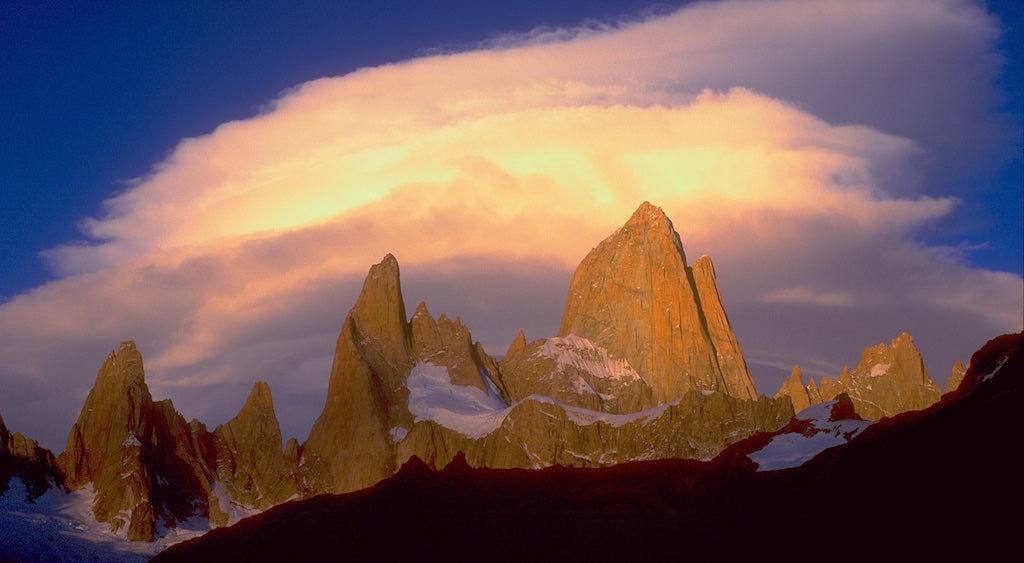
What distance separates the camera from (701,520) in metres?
93.4

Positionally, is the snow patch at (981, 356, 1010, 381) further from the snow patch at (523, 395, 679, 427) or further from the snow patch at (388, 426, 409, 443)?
the snow patch at (388, 426, 409, 443)

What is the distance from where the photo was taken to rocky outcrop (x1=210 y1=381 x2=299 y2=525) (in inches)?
7387

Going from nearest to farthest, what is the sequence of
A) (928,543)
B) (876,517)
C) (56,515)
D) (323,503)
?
(928,543)
(876,517)
(323,503)
(56,515)

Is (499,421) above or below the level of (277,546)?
above

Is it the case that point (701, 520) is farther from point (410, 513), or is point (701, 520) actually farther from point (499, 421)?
point (499, 421)

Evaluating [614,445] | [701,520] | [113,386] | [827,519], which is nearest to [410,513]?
[701,520]

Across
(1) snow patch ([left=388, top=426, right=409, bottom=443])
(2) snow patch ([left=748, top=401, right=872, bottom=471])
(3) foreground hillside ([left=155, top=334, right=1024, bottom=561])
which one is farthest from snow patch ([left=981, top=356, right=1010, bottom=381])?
(1) snow patch ([left=388, top=426, right=409, bottom=443])

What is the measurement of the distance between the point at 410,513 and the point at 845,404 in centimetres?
5179

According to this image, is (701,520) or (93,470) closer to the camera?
(701,520)

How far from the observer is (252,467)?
635 ft

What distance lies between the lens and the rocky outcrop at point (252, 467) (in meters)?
188

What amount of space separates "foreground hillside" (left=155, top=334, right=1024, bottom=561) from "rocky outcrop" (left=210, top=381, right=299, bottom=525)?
69.8 metres

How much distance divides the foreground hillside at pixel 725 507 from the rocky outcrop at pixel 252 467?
229 feet

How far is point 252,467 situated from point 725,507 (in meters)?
113
